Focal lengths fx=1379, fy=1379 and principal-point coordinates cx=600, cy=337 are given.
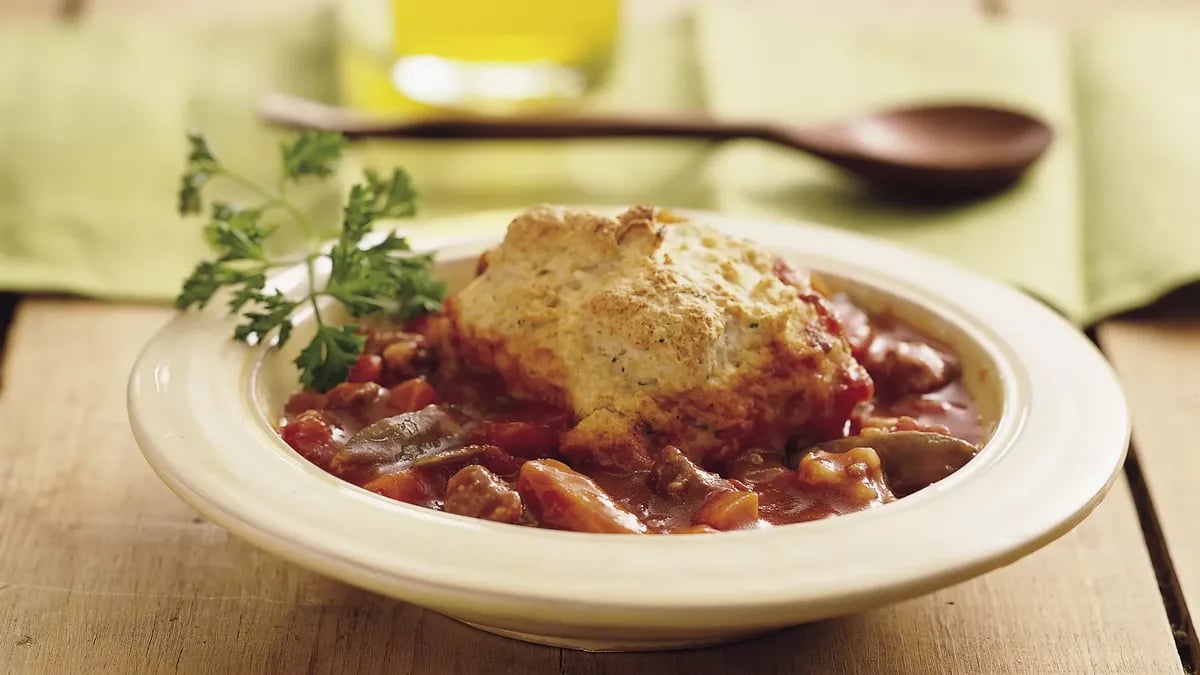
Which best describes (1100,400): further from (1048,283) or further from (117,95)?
(117,95)

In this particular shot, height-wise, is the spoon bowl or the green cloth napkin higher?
the spoon bowl

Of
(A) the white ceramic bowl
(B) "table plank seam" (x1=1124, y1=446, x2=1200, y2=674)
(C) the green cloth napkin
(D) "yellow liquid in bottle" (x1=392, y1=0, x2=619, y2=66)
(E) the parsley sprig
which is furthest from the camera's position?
(D) "yellow liquid in bottle" (x1=392, y1=0, x2=619, y2=66)

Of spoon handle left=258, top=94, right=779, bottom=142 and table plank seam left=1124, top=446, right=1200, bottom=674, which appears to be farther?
spoon handle left=258, top=94, right=779, bottom=142

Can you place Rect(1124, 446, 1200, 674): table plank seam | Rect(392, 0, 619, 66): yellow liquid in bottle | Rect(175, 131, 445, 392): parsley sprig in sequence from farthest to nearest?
Rect(392, 0, 619, 66): yellow liquid in bottle, Rect(175, 131, 445, 392): parsley sprig, Rect(1124, 446, 1200, 674): table plank seam

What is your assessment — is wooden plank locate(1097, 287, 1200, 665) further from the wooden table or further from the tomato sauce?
the tomato sauce

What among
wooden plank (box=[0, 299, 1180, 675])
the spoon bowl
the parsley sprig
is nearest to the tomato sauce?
the parsley sprig

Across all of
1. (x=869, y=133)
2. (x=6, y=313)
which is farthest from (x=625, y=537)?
(x=869, y=133)

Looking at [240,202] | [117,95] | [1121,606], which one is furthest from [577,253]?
[117,95]

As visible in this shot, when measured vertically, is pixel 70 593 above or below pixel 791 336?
below
